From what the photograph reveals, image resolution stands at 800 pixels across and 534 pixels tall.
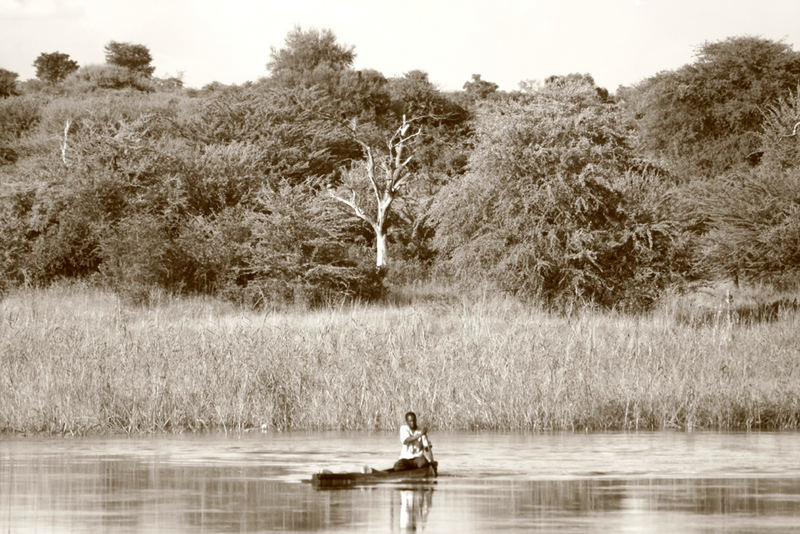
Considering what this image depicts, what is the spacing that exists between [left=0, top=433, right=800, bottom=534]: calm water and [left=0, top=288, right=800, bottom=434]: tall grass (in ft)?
2.48

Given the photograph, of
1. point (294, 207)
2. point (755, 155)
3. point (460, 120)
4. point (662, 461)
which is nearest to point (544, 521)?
point (662, 461)

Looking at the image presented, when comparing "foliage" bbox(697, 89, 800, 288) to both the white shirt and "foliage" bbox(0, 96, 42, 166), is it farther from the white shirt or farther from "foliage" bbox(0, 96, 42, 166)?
"foliage" bbox(0, 96, 42, 166)

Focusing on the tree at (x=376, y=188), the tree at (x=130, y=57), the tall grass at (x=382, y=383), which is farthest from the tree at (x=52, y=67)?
the tall grass at (x=382, y=383)

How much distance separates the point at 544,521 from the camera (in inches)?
480

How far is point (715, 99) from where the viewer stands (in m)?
61.9

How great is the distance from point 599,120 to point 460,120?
33.3 m

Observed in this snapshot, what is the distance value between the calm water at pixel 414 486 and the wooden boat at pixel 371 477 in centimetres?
11

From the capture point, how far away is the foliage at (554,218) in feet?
117

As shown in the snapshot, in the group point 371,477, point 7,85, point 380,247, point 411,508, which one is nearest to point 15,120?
point 7,85

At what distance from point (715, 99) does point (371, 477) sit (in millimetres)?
50771

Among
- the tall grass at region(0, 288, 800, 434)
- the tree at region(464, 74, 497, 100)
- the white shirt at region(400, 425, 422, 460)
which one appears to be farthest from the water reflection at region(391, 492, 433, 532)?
the tree at region(464, 74, 497, 100)

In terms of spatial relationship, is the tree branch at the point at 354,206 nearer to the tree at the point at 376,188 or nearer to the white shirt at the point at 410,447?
the tree at the point at 376,188

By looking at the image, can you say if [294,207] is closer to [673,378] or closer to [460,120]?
[673,378]

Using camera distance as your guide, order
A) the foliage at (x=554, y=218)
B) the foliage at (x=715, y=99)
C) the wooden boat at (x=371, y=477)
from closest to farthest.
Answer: the wooden boat at (x=371, y=477) < the foliage at (x=554, y=218) < the foliage at (x=715, y=99)
